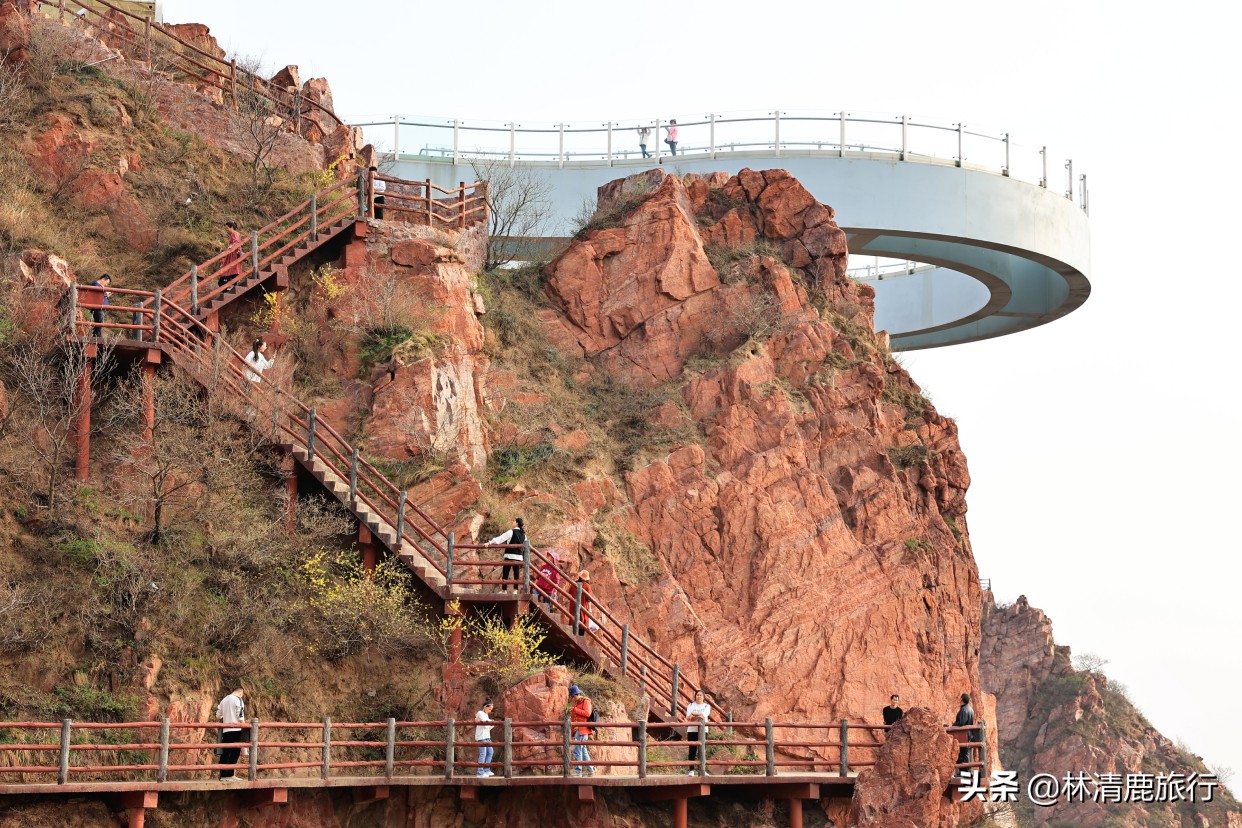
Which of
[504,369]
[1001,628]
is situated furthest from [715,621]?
[1001,628]

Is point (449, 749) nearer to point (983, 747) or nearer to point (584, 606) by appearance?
point (584, 606)

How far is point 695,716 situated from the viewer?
29.7m

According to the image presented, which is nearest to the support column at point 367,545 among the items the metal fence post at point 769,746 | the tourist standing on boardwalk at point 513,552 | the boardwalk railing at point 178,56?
the tourist standing on boardwalk at point 513,552

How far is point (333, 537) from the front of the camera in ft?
99.8

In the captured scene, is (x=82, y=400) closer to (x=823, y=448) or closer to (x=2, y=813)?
(x=2, y=813)

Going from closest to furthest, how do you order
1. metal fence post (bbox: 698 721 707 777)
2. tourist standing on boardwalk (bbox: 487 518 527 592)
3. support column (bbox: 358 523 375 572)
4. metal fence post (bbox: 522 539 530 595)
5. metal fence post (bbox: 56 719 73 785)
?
1. metal fence post (bbox: 56 719 73 785)
2. metal fence post (bbox: 698 721 707 777)
3. metal fence post (bbox: 522 539 530 595)
4. tourist standing on boardwalk (bbox: 487 518 527 592)
5. support column (bbox: 358 523 375 572)

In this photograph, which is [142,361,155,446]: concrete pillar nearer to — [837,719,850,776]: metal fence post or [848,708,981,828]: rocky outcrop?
[837,719,850,776]: metal fence post

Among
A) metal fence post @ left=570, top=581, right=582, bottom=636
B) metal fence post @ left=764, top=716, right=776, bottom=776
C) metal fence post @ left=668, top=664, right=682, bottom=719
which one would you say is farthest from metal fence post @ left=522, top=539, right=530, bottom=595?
metal fence post @ left=764, top=716, right=776, bottom=776

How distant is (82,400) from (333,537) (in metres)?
5.14

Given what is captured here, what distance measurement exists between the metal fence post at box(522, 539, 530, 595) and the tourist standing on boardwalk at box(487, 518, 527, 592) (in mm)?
76

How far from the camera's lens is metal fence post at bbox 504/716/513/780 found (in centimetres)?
2662

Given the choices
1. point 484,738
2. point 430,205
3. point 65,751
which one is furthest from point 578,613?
point 430,205

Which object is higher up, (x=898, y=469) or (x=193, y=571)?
(x=898, y=469)

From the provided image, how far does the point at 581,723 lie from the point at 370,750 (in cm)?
384
